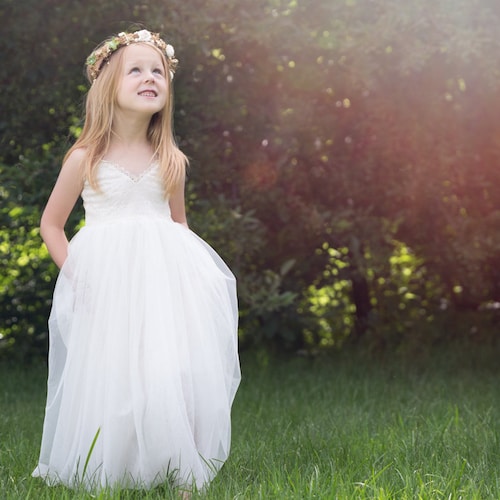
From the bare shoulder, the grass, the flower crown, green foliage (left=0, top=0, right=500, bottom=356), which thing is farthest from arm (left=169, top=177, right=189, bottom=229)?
green foliage (left=0, top=0, right=500, bottom=356)

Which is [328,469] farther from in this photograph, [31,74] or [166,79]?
[31,74]

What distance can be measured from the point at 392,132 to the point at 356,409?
88.5 inches

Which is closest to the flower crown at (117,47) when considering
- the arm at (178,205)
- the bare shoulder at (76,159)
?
the bare shoulder at (76,159)

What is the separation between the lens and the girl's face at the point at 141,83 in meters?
3.54

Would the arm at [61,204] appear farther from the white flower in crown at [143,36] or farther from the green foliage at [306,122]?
the green foliage at [306,122]

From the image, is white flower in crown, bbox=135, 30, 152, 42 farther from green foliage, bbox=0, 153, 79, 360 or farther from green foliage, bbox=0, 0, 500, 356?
green foliage, bbox=0, 153, 79, 360

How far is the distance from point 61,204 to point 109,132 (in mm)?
337

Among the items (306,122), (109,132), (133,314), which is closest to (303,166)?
(306,122)

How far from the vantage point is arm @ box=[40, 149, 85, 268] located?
354cm

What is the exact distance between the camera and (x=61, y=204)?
3.58m

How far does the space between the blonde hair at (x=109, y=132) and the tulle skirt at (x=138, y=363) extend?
0.21 metres

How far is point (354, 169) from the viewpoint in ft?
22.9

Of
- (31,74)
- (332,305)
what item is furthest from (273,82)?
(332,305)

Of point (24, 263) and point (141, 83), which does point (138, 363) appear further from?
point (24, 263)
